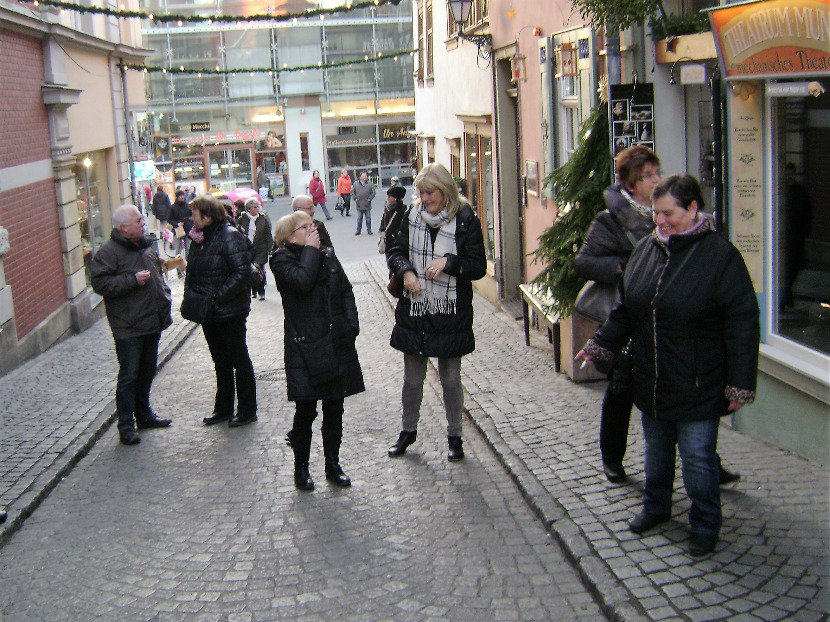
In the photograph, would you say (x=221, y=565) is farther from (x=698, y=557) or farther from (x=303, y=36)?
(x=303, y=36)

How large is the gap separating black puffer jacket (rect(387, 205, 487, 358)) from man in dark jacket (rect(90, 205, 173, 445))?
2225 millimetres

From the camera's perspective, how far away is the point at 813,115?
6.27 meters

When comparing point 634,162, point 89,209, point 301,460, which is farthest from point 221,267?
point 89,209

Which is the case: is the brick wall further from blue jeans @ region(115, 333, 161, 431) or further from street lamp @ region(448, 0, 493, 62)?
street lamp @ region(448, 0, 493, 62)

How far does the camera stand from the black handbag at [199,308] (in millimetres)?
7969

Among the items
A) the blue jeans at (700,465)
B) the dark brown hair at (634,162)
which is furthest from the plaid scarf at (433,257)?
the blue jeans at (700,465)

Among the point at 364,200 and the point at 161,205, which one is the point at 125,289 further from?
the point at 364,200

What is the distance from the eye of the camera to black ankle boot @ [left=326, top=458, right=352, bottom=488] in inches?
255

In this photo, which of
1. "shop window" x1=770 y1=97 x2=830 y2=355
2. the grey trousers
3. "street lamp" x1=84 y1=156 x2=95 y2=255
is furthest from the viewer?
A: "street lamp" x1=84 y1=156 x2=95 y2=255

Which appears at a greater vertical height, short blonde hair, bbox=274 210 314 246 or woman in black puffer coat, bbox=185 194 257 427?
short blonde hair, bbox=274 210 314 246

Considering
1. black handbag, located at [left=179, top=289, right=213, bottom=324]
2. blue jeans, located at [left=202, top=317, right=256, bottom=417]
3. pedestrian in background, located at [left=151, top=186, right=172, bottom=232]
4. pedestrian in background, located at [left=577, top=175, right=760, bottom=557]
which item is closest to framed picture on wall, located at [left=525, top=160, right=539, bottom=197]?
blue jeans, located at [left=202, top=317, right=256, bottom=417]

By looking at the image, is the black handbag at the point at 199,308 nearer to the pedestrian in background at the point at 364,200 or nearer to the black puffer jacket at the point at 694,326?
the black puffer jacket at the point at 694,326

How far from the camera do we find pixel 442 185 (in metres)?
6.51

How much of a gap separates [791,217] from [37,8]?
1069 centimetres
